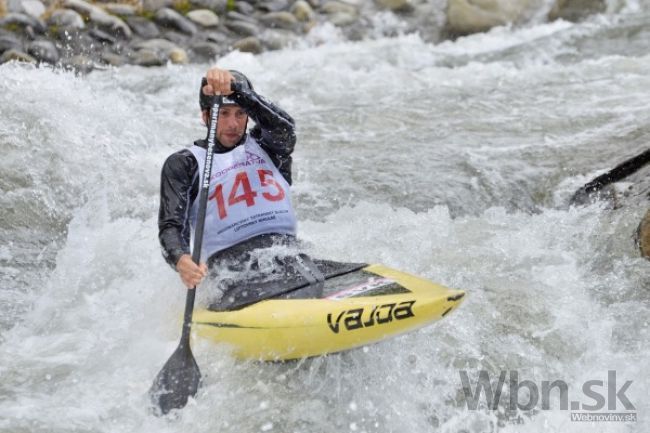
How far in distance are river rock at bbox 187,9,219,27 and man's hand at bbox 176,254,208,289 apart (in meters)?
8.28

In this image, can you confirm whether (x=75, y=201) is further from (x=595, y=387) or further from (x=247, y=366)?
(x=595, y=387)

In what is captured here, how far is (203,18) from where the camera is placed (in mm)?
11680

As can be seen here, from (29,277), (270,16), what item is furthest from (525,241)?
(270,16)

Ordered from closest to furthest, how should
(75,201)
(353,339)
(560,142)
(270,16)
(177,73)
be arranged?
(353,339), (75,201), (560,142), (177,73), (270,16)

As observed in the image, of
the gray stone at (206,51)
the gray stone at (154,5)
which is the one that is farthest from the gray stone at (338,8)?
the gray stone at (154,5)

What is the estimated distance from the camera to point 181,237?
417cm

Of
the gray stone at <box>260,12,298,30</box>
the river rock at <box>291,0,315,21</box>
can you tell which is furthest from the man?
the river rock at <box>291,0,315,21</box>

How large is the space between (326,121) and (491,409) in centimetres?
492

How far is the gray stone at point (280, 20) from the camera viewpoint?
12.1 m

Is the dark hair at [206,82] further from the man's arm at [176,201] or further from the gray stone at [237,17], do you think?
the gray stone at [237,17]

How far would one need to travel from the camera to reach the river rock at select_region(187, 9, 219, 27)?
38.1 feet

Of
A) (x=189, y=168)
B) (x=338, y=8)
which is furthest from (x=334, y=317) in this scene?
(x=338, y=8)

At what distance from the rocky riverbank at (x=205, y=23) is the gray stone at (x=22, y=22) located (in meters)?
0.01

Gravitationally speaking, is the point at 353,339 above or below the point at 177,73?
below
